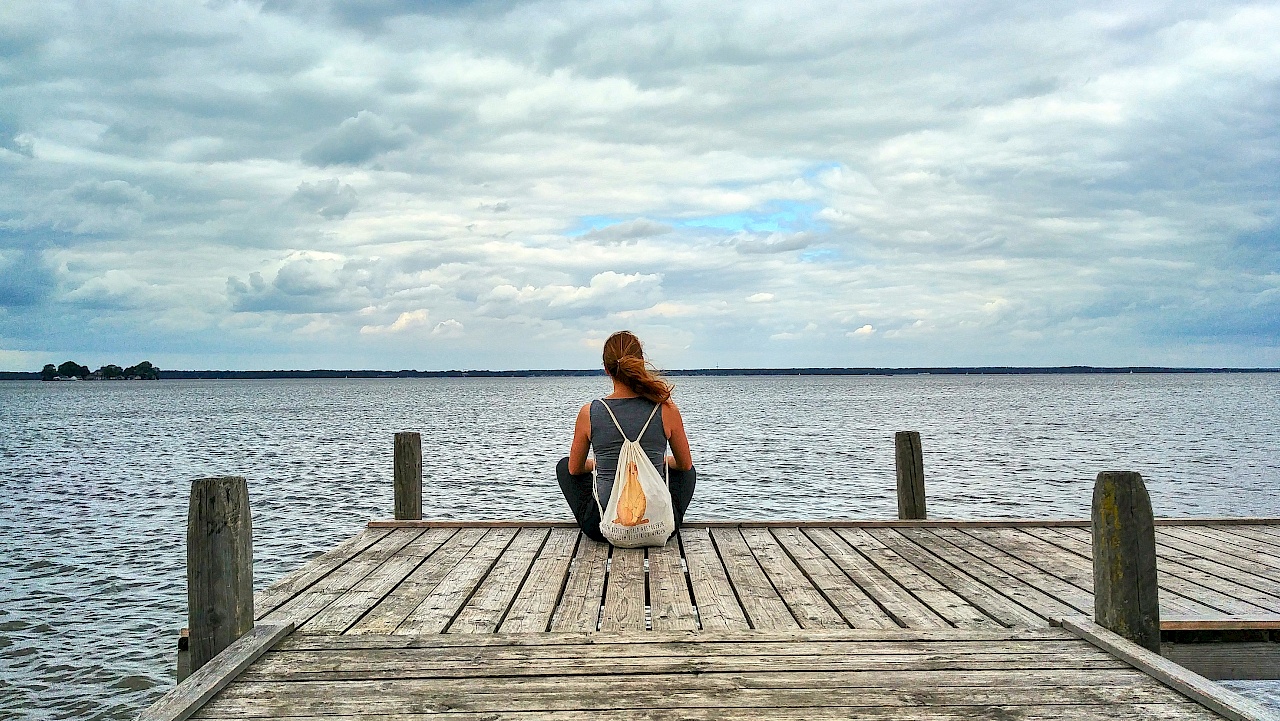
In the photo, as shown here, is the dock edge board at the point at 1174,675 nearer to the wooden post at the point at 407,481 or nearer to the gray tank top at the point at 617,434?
the gray tank top at the point at 617,434

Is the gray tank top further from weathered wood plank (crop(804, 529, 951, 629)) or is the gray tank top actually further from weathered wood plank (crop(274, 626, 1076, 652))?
weathered wood plank (crop(274, 626, 1076, 652))

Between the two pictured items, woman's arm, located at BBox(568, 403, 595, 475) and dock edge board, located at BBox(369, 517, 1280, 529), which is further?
dock edge board, located at BBox(369, 517, 1280, 529)

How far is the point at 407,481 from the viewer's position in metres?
9.73

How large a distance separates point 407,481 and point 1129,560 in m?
6.90

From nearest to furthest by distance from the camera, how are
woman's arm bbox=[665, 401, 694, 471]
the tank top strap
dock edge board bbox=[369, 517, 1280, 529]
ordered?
the tank top strap
woman's arm bbox=[665, 401, 694, 471]
dock edge board bbox=[369, 517, 1280, 529]

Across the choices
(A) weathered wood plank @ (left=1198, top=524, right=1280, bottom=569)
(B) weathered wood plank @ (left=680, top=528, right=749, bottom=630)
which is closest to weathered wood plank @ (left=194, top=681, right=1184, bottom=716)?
(B) weathered wood plank @ (left=680, top=528, right=749, bottom=630)

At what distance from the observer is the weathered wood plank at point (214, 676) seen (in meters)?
3.99

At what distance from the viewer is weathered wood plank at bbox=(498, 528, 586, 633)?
5.53 meters

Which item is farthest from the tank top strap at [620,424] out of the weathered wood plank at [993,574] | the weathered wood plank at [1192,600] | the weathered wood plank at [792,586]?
the weathered wood plank at [1192,600]

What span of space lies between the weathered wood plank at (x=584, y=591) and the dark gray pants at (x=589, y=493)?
17cm

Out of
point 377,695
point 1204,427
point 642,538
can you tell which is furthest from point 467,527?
point 1204,427

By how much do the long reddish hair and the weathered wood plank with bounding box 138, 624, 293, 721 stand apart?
10.6 feet

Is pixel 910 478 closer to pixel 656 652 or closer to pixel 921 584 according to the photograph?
pixel 921 584

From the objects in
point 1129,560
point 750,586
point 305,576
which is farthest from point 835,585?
point 305,576
